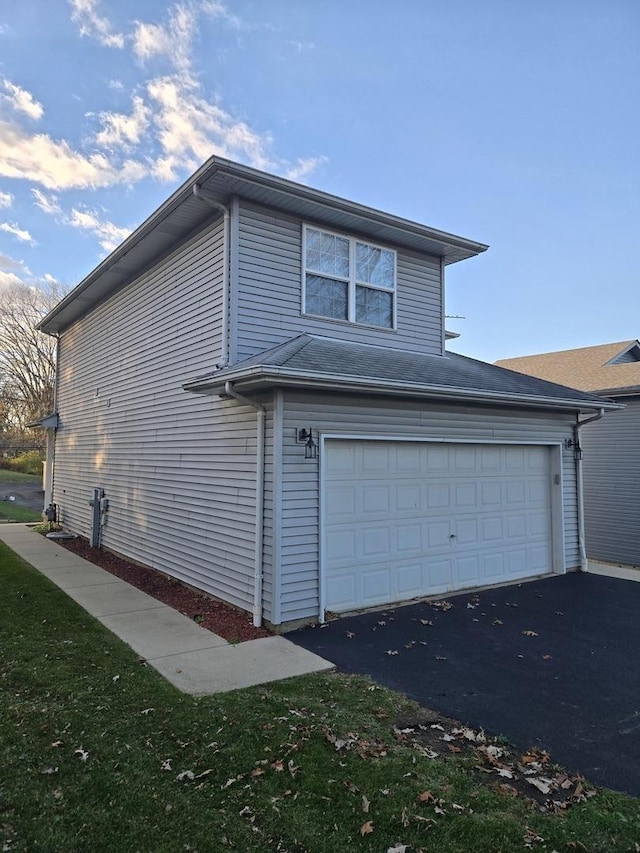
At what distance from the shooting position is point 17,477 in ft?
101

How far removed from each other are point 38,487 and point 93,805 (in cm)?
2915

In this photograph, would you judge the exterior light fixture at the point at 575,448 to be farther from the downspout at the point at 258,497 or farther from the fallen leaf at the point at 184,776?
the fallen leaf at the point at 184,776

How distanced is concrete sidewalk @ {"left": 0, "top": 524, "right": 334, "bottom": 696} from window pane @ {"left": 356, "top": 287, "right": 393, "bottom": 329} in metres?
5.36

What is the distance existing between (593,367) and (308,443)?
12242 millimetres

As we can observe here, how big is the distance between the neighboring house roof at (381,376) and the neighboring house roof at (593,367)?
4.22m

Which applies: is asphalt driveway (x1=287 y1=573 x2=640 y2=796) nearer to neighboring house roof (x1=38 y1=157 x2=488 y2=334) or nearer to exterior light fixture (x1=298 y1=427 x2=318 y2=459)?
exterior light fixture (x1=298 y1=427 x2=318 y2=459)

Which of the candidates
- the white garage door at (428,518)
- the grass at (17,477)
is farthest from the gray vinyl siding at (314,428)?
the grass at (17,477)

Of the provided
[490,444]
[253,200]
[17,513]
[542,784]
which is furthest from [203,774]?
[17,513]

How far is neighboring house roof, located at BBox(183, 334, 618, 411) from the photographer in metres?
6.35

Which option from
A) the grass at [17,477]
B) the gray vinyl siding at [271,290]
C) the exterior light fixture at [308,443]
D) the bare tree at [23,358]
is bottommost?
the grass at [17,477]

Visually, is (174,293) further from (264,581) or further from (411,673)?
(411,673)

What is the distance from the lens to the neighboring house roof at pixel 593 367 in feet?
44.4

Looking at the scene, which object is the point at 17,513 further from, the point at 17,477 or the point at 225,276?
the point at 225,276

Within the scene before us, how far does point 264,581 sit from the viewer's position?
21.9 feet
